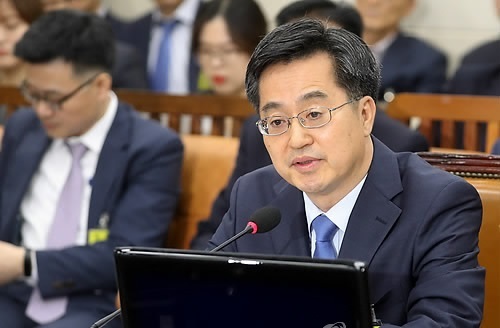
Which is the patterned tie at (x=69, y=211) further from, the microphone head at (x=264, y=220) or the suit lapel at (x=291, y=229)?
the microphone head at (x=264, y=220)

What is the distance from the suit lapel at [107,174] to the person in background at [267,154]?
0.28 m

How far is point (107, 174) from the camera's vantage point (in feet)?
9.20

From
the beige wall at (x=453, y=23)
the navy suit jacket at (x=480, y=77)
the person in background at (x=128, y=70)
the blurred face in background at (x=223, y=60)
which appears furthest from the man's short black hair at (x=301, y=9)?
the beige wall at (x=453, y=23)

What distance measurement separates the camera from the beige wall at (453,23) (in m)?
4.38

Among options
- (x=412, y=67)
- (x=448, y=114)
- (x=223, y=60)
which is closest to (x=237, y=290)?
(x=448, y=114)

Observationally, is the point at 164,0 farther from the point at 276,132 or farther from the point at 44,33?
the point at 276,132

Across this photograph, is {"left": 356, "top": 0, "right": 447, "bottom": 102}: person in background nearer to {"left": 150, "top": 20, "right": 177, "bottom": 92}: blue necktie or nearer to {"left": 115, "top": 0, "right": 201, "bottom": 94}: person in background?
{"left": 115, "top": 0, "right": 201, "bottom": 94}: person in background

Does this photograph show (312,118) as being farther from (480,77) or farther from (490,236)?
(480,77)

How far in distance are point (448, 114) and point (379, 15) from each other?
3.47 ft

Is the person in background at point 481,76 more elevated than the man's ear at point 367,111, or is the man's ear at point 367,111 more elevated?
the man's ear at point 367,111

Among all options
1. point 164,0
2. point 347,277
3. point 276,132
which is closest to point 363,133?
point 276,132

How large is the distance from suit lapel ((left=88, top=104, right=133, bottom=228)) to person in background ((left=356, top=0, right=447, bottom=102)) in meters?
1.42

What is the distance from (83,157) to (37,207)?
212 mm

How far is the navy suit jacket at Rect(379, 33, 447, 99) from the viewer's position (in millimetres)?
3869
